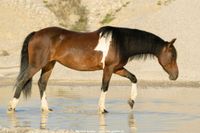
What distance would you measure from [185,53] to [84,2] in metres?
20.0

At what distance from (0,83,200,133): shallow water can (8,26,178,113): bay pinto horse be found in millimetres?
770

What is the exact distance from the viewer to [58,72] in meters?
33.3

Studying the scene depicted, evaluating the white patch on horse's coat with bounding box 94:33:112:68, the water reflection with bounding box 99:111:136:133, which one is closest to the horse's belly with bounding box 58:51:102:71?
the white patch on horse's coat with bounding box 94:33:112:68

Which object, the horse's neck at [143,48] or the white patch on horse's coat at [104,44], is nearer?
the white patch on horse's coat at [104,44]

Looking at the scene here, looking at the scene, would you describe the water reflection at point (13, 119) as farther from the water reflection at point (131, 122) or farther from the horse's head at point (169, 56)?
the horse's head at point (169, 56)

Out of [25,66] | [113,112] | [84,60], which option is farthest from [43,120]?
[25,66]

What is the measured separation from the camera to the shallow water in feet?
50.5

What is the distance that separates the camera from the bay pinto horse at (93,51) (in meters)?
18.7

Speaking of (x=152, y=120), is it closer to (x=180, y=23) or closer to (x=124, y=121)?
(x=124, y=121)

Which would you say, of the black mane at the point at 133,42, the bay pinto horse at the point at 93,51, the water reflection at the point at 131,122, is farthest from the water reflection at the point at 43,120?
the black mane at the point at 133,42

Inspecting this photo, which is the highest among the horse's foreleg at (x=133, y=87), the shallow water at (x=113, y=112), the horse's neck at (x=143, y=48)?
the horse's neck at (x=143, y=48)

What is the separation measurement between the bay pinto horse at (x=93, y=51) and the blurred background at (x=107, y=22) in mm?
11132

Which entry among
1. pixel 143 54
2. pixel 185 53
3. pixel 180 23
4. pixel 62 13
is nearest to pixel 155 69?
pixel 185 53

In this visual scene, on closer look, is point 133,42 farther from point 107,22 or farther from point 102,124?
point 107,22
